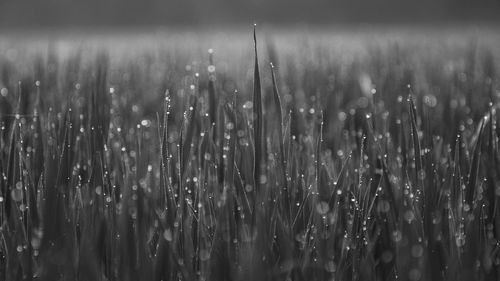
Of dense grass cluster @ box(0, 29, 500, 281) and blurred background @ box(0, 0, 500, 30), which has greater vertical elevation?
blurred background @ box(0, 0, 500, 30)

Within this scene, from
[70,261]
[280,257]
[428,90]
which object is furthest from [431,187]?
[428,90]

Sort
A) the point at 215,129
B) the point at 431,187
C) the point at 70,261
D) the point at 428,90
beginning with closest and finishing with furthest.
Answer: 1. the point at 70,261
2. the point at 431,187
3. the point at 215,129
4. the point at 428,90

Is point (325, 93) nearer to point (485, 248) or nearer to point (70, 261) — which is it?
point (485, 248)

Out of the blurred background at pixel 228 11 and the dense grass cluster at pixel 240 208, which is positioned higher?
the blurred background at pixel 228 11

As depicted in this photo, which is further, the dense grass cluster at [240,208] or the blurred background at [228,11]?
the blurred background at [228,11]

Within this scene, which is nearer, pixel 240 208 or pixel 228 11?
pixel 240 208

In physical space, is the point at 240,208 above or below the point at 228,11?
below

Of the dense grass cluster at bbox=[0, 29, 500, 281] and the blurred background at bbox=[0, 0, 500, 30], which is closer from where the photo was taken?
the dense grass cluster at bbox=[0, 29, 500, 281]

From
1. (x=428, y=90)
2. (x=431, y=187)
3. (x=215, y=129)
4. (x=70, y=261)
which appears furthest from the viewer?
(x=428, y=90)
